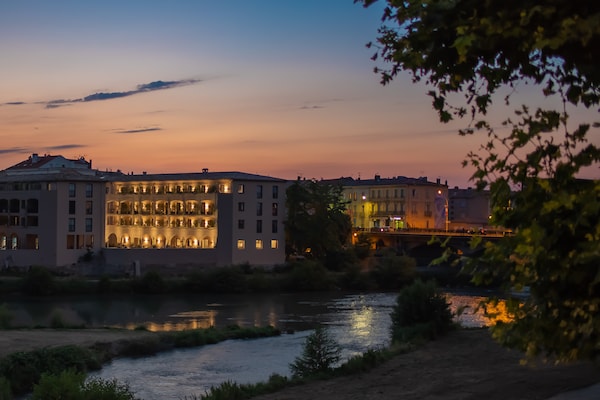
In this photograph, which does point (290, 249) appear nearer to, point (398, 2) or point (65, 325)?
point (65, 325)

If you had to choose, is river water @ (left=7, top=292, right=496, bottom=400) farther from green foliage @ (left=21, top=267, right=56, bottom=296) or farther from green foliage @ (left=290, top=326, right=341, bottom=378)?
green foliage @ (left=290, top=326, right=341, bottom=378)

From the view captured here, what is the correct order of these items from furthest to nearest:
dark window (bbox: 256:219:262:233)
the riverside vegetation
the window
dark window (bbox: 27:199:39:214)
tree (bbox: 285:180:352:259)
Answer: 1. tree (bbox: 285:180:352:259)
2. dark window (bbox: 256:219:262:233)
3. the window
4. dark window (bbox: 27:199:39:214)
5. the riverside vegetation

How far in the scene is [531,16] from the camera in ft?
17.5

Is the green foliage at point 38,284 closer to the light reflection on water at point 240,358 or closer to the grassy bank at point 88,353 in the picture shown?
the light reflection on water at point 240,358

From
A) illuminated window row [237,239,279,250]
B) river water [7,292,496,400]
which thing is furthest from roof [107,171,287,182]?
river water [7,292,496,400]

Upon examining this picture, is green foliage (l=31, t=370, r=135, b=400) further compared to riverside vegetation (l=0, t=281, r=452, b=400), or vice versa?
riverside vegetation (l=0, t=281, r=452, b=400)

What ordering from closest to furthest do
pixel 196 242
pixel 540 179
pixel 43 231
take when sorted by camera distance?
pixel 540 179, pixel 43 231, pixel 196 242

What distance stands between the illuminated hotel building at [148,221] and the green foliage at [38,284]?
25.1 feet

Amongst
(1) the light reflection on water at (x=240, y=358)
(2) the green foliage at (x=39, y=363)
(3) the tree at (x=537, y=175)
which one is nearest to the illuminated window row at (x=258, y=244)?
(1) the light reflection on water at (x=240, y=358)

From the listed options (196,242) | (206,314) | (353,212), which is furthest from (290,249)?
(353,212)

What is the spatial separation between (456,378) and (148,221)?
190 feet

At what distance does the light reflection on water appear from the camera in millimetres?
23406

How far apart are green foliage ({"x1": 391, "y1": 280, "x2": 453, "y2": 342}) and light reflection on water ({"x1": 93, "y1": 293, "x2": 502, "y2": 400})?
2.06 m

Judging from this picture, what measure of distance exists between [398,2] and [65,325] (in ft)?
105
